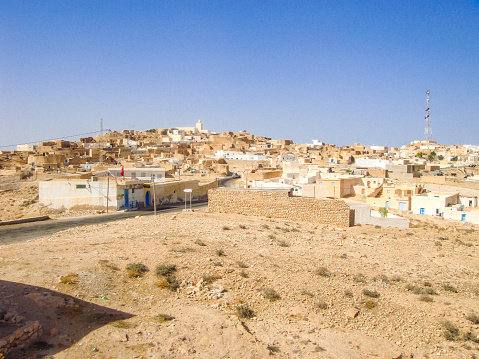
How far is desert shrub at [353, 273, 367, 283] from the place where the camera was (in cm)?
941

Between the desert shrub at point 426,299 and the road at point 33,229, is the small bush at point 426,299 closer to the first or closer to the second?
the desert shrub at point 426,299

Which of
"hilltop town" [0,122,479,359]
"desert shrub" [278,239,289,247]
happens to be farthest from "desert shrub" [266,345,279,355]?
"desert shrub" [278,239,289,247]

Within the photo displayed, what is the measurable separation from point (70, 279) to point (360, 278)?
6.60 metres

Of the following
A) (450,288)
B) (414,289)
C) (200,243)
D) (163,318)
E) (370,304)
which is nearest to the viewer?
(163,318)

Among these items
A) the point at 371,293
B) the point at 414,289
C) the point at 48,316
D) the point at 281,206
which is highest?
the point at 281,206

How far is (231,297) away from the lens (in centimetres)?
766

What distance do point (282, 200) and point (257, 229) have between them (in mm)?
3247

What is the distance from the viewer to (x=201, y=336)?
608 centimetres

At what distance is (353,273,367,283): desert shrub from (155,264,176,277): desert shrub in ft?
14.4

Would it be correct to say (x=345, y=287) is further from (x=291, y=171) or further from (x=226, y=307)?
(x=291, y=171)

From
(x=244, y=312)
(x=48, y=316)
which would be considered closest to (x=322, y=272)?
(x=244, y=312)

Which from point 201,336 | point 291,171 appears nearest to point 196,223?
point 201,336

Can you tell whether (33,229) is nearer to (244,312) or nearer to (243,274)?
(243,274)

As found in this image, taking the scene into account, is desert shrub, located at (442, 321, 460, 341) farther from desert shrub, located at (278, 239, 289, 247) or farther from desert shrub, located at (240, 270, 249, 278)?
desert shrub, located at (278, 239, 289, 247)
